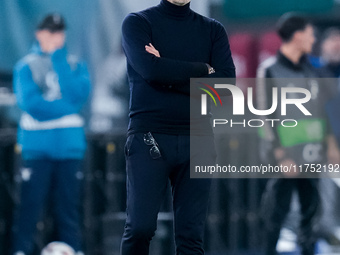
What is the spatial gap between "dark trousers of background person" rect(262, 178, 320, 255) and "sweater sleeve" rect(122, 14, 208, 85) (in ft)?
6.84

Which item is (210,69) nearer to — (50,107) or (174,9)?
(174,9)

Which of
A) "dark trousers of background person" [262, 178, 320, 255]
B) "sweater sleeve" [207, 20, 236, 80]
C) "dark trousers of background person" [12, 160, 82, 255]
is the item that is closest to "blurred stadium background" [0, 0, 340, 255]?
"dark trousers of background person" [12, 160, 82, 255]

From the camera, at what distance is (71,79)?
Result: 511cm

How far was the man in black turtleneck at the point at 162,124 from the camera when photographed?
125 inches

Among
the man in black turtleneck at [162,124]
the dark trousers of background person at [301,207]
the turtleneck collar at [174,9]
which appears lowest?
the dark trousers of background person at [301,207]

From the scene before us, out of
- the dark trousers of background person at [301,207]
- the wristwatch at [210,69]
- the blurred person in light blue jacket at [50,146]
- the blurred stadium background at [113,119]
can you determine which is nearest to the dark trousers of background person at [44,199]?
the blurred person in light blue jacket at [50,146]

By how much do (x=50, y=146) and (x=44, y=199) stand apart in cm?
39

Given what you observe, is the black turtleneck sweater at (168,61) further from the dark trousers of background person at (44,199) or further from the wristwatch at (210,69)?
the dark trousers of background person at (44,199)

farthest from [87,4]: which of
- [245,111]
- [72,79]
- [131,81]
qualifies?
[131,81]

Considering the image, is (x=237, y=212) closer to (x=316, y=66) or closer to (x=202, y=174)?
(x=316, y=66)

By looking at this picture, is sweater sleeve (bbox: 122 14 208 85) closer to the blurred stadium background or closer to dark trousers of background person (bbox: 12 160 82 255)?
dark trousers of background person (bbox: 12 160 82 255)

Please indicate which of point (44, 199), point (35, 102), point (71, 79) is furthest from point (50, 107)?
point (44, 199)

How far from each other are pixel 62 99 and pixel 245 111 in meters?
1.54

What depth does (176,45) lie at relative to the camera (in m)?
3.29
